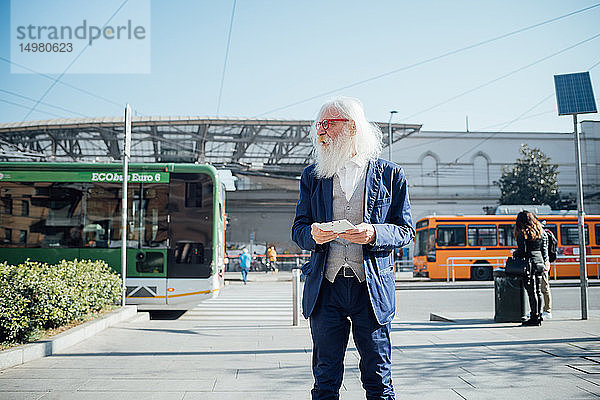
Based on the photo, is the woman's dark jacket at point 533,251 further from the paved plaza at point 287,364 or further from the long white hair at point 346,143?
the long white hair at point 346,143

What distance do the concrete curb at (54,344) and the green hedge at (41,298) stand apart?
0.19m

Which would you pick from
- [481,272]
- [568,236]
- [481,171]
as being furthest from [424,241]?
[481,171]

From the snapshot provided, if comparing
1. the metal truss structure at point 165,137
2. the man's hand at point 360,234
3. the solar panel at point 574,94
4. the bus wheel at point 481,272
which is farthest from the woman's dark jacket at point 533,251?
the metal truss structure at point 165,137

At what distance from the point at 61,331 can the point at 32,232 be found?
5.39 metres

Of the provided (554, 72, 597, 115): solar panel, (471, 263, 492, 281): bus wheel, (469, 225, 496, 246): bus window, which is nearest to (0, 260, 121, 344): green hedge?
(554, 72, 597, 115): solar panel

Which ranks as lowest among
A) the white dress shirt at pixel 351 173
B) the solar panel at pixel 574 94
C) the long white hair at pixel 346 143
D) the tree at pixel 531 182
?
the white dress shirt at pixel 351 173

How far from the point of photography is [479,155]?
46.3m

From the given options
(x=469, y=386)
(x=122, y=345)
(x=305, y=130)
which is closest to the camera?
(x=469, y=386)

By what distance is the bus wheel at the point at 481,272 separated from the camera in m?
22.9

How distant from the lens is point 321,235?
2.61 meters

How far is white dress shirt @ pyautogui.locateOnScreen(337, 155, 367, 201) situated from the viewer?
9.53 ft

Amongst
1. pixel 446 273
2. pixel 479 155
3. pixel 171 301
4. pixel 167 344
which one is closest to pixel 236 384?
pixel 167 344

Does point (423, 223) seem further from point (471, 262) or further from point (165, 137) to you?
point (165, 137)

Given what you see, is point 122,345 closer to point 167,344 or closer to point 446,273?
point 167,344
